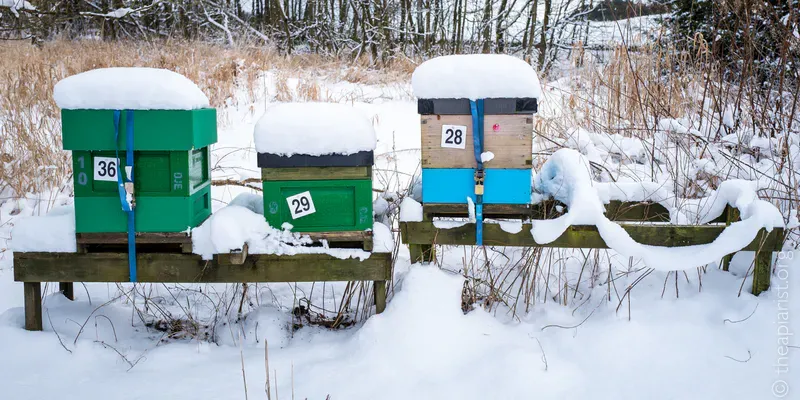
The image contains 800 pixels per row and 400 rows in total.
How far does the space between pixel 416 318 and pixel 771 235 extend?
6.08 feet

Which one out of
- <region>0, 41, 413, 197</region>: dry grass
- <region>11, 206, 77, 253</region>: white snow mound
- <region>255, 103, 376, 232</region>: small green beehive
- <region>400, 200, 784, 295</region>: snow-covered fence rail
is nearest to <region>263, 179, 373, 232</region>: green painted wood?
<region>255, 103, 376, 232</region>: small green beehive

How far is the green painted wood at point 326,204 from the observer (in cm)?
264

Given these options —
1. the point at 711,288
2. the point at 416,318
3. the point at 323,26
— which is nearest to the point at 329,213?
the point at 416,318

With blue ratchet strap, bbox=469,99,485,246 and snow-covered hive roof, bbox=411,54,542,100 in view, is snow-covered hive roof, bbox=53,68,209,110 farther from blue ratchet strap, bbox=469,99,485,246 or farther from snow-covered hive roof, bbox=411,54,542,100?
blue ratchet strap, bbox=469,99,485,246

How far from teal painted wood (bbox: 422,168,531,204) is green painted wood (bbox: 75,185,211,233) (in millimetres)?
1170

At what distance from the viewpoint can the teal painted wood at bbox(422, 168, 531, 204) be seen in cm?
277

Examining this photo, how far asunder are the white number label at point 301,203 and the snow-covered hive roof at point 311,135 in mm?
210

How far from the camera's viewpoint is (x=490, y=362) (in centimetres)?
261

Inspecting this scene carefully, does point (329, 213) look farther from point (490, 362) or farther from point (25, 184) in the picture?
point (25, 184)

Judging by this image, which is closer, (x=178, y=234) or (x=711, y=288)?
(x=178, y=234)

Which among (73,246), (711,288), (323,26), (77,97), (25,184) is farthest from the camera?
(323,26)

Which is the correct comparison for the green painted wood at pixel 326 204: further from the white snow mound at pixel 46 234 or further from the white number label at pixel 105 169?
the white snow mound at pixel 46 234

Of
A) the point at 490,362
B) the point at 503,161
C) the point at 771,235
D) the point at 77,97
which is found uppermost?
the point at 77,97

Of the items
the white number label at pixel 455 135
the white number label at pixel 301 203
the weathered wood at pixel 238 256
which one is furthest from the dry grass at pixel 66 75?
the white number label at pixel 455 135
